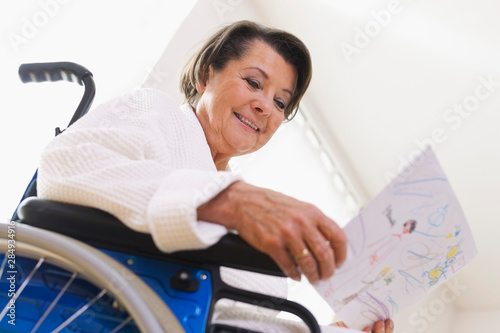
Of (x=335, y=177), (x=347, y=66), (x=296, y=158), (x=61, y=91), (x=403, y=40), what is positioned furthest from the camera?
(x=335, y=177)

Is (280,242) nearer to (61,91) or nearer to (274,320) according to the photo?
(274,320)

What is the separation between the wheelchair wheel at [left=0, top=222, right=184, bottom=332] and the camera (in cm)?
47

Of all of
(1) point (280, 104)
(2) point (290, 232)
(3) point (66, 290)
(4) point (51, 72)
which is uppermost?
(1) point (280, 104)

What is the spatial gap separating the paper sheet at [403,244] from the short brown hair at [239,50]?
29.4 inches

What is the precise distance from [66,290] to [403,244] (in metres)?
0.40

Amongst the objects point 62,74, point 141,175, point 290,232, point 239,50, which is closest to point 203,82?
point 239,50

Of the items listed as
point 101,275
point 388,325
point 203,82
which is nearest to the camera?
point 101,275

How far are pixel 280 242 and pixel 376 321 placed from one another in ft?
0.76

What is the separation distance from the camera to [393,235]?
50 centimetres

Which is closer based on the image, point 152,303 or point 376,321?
point 152,303

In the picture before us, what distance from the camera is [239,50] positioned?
1.16 metres

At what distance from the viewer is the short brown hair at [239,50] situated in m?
1.17

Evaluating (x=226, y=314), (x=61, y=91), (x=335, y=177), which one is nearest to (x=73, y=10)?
(x=61, y=91)

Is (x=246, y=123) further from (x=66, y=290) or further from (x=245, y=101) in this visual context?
(x=66, y=290)
